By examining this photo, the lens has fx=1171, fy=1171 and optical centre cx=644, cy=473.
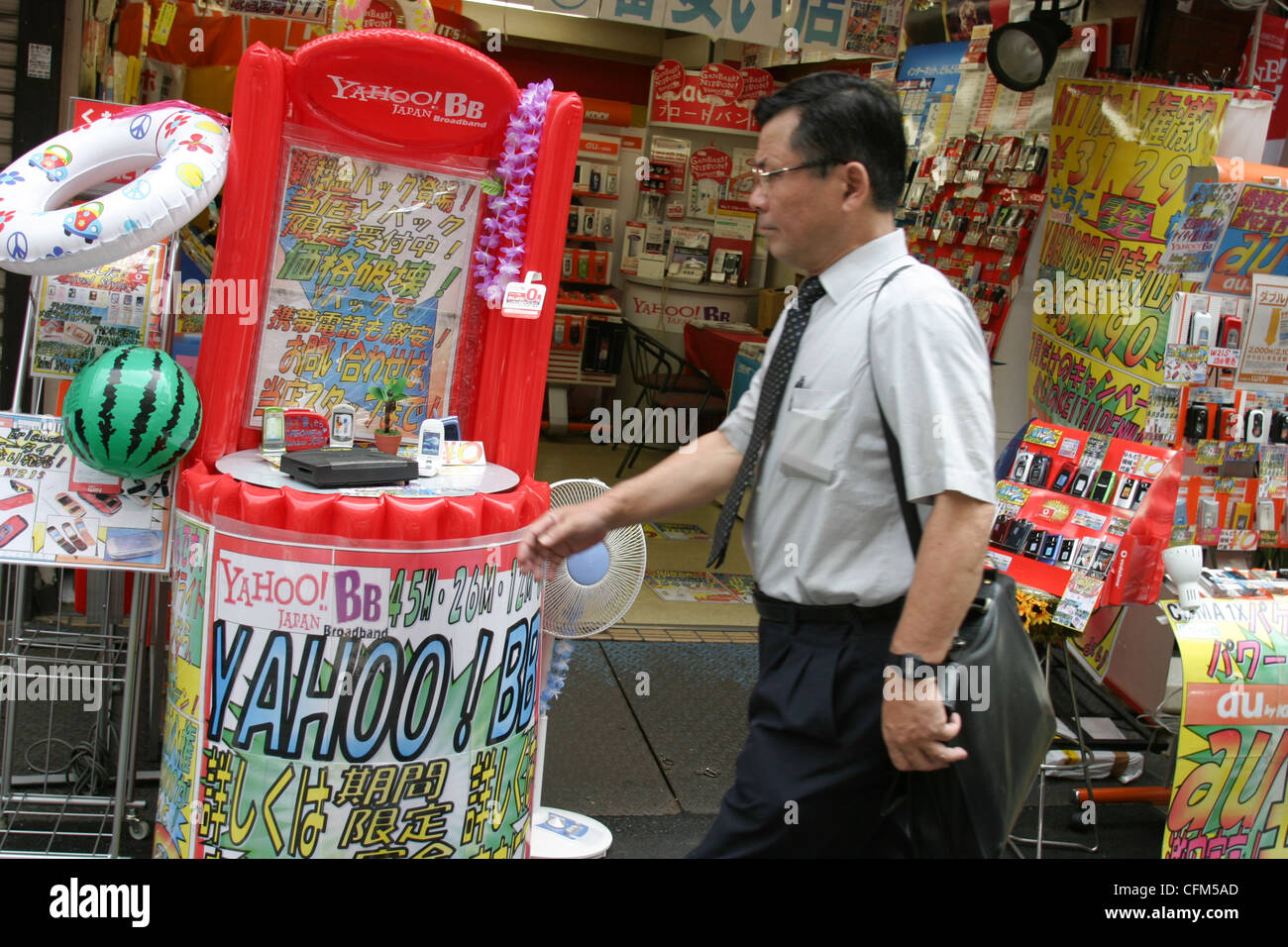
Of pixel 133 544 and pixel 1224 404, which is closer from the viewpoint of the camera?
pixel 133 544

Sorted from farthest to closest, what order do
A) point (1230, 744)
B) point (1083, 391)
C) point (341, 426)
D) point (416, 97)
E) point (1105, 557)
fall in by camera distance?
point (1083, 391), point (1105, 557), point (1230, 744), point (341, 426), point (416, 97)

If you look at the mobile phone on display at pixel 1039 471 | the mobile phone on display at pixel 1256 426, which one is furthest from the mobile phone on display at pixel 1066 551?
the mobile phone on display at pixel 1256 426

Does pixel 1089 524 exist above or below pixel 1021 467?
below

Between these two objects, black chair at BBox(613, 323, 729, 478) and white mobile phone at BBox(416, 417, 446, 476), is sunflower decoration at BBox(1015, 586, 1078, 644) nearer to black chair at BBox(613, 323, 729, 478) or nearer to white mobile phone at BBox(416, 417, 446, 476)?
white mobile phone at BBox(416, 417, 446, 476)

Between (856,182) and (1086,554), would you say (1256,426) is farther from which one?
(856,182)

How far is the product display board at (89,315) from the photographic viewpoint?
10.5 feet

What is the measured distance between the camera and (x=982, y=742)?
6.37 ft

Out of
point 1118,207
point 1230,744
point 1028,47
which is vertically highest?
point 1028,47

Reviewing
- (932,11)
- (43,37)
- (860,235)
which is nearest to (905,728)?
(860,235)

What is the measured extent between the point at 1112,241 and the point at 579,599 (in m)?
2.66

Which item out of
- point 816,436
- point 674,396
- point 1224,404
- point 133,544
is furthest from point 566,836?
point 674,396

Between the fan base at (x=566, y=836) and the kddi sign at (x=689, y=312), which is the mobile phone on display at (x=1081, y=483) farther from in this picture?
the kddi sign at (x=689, y=312)

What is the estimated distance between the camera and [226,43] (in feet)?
20.1

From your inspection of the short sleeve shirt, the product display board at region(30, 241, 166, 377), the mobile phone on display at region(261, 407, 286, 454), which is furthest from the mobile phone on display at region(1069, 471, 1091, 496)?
the product display board at region(30, 241, 166, 377)
